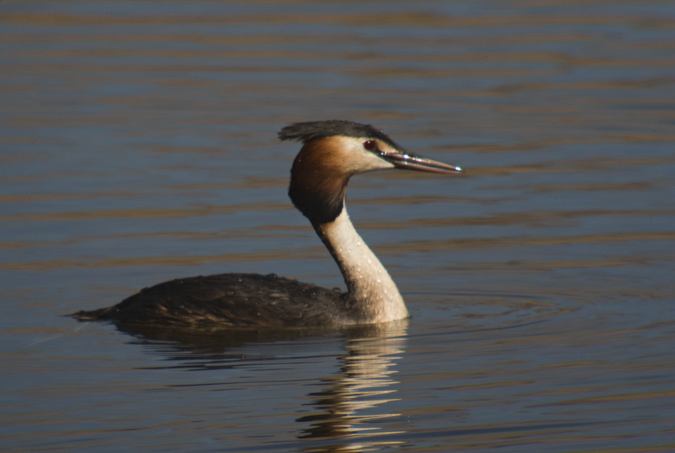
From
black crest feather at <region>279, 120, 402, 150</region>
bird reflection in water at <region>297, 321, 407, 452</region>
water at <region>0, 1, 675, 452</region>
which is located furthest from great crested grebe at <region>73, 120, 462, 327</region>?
bird reflection in water at <region>297, 321, 407, 452</region>

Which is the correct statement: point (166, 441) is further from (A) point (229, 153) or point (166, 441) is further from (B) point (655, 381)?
(A) point (229, 153)

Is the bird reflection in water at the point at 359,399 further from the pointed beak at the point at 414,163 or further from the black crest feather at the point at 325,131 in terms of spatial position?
the black crest feather at the point at 325,131

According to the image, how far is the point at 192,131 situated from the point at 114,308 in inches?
300

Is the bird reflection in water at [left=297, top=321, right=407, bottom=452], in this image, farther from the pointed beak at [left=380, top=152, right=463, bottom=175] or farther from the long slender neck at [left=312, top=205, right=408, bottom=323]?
the pointed beak at [left=380, top=152, right=463, bottom=175]

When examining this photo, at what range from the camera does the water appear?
7.29 m

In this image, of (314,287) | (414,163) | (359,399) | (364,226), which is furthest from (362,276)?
(364,226)

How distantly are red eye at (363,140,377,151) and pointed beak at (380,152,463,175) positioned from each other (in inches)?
2.9

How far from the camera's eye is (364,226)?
1215cm

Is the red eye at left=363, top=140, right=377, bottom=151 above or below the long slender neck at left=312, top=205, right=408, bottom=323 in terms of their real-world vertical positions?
above

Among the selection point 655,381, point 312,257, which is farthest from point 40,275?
point 655,381

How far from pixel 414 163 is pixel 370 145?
342mm

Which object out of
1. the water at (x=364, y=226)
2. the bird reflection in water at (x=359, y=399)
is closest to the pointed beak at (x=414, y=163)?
the water at (x=364, y=226)

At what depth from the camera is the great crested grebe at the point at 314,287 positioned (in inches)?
356

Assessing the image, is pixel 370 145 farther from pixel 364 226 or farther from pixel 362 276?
pixel 364 226
